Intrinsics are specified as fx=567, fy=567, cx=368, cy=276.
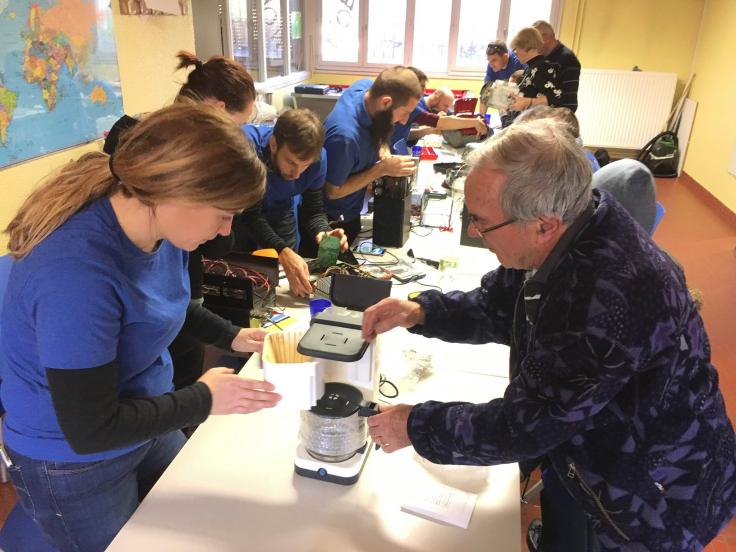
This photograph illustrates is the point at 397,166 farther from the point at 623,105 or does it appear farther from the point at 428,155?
the point at 623,105

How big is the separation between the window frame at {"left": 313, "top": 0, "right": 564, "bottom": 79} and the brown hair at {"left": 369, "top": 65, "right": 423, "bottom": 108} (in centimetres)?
427

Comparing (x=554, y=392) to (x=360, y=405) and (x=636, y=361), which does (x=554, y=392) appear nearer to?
(x=636, y=361)

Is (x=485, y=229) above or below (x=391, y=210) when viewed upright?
above

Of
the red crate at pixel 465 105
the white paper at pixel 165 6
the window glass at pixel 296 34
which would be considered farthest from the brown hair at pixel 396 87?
the window glass at pixel 296 34

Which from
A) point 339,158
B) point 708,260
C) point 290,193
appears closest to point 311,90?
point 339,158

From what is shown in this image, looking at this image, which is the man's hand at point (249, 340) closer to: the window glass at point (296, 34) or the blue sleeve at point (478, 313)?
the blue sleeve at point (478, 313)

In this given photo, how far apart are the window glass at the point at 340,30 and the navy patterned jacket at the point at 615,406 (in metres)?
6.36

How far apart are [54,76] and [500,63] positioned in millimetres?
3880

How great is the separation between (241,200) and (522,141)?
1.65ft

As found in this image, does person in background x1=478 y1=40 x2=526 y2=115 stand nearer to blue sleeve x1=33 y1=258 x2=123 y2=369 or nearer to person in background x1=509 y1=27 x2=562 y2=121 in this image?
person in background x1=509 y1=27 x2=562 y2=121

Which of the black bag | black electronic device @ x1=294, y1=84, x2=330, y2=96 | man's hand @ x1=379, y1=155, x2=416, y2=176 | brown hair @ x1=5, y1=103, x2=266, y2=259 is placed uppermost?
brown hair @ x1=5, y1=103, x2=266, y2=259

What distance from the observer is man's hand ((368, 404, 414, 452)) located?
3.54ft

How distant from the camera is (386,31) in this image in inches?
263

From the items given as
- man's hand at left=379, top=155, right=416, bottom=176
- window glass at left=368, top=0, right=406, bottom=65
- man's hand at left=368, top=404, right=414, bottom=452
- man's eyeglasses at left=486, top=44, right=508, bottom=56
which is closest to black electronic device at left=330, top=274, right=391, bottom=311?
man's hand at left=368, top=404, right=414, bottom=452
